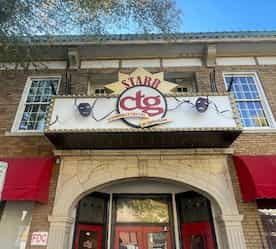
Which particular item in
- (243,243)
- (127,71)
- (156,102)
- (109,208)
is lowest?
(243,243)

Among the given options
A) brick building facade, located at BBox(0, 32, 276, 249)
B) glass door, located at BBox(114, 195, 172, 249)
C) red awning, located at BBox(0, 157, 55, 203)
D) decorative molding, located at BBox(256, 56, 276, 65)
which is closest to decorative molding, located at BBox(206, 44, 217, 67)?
brick building facade, located at BBox(0, 32, 276, 249)

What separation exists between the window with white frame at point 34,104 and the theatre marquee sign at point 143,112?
1.43m

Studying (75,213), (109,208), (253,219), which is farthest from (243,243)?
(75,213)

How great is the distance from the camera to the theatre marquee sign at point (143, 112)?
5.41 m

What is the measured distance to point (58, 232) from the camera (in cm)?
539

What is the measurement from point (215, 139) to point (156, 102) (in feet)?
5.54

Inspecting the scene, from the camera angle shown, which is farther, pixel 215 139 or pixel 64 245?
pixel 215 139

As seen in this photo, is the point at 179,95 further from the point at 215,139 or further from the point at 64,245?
the point at 64,245

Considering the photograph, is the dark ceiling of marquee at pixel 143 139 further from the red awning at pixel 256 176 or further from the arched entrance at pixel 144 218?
the arched entrance at pixel 144 218

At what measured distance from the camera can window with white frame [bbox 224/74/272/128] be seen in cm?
690

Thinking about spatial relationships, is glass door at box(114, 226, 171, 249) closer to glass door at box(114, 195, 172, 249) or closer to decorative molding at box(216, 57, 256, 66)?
glass door at box(114, 195, 172, 249)

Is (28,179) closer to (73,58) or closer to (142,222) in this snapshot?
(142,222)

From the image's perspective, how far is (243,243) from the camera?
5.23 metres

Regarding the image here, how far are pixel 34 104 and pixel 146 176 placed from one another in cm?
403
